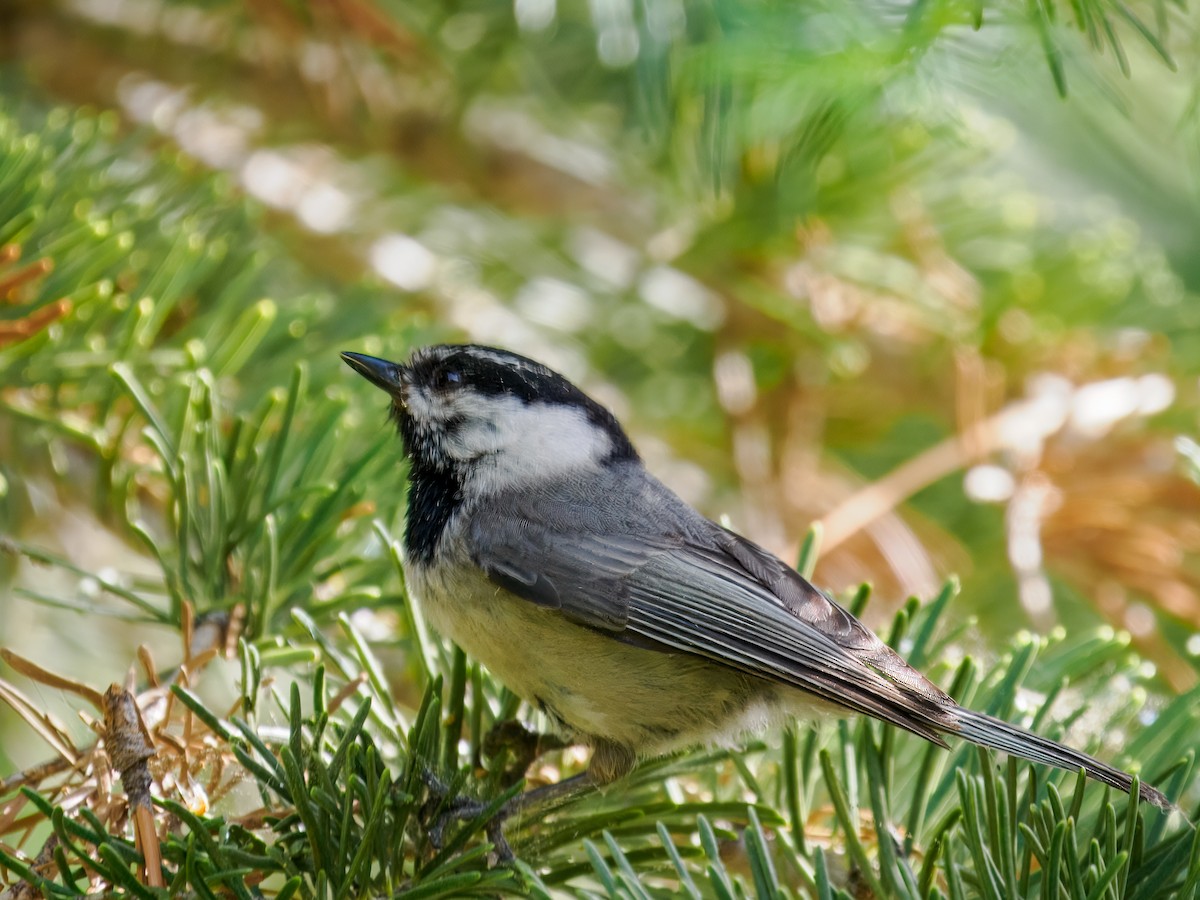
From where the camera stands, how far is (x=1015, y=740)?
94cm

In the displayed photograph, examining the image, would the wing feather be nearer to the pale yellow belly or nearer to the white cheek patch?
the pale yellow belly

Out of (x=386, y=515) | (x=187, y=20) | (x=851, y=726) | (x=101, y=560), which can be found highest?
(x=187, y=20)

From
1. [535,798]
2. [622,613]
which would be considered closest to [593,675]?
[622,613]

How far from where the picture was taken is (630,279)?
6.65 ft

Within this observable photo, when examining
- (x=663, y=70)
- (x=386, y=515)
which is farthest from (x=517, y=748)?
(x=663, y=70)

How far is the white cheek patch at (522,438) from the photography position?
1431mm

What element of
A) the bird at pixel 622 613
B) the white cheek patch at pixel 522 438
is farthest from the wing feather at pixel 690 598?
the white cheek patch at pixel 522 438

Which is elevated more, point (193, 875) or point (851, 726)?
point (193, 875)

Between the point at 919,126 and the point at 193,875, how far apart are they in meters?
1.42

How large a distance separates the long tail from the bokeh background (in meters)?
0.56

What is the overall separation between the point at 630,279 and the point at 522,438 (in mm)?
663

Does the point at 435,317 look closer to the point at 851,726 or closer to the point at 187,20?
the point at 187,20

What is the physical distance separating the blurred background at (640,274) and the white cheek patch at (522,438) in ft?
0.40

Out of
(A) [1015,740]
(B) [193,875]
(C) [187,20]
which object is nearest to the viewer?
(B) [193,875]
